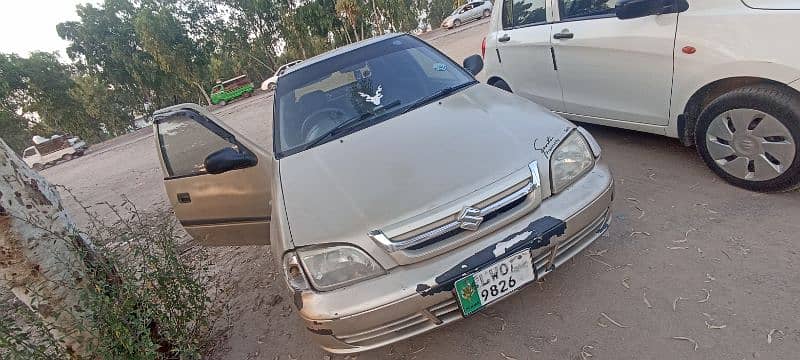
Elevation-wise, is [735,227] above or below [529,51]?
below

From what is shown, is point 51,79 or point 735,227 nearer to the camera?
point 735,227

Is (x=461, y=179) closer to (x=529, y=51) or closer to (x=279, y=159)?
(x=279, y=159)

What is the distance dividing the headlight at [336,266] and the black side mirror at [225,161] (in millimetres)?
1149

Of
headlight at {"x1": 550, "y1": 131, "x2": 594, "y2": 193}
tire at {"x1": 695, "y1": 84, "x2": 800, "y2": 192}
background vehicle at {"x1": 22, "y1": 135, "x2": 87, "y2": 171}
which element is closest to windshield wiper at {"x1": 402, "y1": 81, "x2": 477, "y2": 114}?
headlight at {"x1": 550, "y1": 131, "x2": 594, "y2": 193}

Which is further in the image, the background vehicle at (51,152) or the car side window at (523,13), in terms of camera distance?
the background vehicle at (51,152)

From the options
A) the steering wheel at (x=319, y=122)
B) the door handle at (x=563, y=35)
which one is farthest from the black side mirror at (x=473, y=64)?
the steering wheel at (x=319, y=122)

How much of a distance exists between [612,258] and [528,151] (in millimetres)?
921

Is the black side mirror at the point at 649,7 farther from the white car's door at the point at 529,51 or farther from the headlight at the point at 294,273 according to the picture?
the headlight at the point at 294,273

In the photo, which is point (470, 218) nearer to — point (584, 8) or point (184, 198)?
point (184, 198)

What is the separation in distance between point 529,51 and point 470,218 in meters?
2.66

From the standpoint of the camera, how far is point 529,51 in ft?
12.7

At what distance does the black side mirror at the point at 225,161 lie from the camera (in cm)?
269

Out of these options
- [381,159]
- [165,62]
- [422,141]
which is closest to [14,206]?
[381,159]

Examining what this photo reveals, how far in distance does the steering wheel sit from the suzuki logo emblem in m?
1.24
